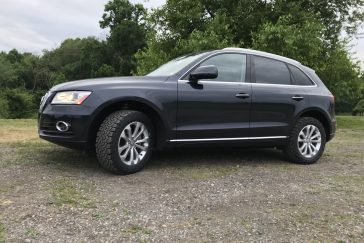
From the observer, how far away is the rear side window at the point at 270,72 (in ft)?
20.5

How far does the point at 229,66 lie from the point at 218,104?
64 centimetres

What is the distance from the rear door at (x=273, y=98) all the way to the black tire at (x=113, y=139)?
1805 millimetres

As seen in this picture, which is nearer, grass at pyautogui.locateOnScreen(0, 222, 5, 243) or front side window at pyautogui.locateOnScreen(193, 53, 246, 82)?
grass at pyautogui.locateOnScreen(0, 222, 5, 243)

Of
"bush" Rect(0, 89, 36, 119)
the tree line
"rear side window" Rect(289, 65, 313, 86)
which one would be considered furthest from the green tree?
"rear side window" Rect(289, 65, 313, 86)

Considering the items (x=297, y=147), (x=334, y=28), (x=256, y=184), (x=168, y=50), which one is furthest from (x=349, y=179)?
(x=334, y=28)

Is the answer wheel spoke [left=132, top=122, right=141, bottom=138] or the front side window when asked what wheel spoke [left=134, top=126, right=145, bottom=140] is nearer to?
wheel spoke [left=132, top=122, right=141, bottom=138]

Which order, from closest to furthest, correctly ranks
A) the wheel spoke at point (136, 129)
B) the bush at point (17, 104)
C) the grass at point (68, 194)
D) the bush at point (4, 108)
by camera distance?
the grass at point (68, 194) → the wheel spoke at point (136, 129) → the bush at point (4, 108) → the bush at point (17, 104)

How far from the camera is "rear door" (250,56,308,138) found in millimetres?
6109

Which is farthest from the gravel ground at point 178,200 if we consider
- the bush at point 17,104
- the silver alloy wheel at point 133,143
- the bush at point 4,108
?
the bush at point 17,104

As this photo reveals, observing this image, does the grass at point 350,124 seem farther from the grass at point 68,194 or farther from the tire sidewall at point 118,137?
the grass at point 68,194

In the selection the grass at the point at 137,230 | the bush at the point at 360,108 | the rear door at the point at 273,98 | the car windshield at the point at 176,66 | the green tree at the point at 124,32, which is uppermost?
the green tree at the point at 124,32

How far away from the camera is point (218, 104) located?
5.73 m

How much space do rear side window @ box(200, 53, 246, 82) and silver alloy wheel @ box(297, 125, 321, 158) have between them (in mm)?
1331

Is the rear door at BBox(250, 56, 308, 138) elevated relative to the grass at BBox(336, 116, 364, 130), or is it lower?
elevated
